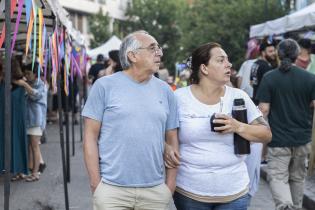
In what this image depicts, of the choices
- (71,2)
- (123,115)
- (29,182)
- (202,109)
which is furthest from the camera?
(71,2)

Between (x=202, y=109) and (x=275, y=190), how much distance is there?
8.26ft

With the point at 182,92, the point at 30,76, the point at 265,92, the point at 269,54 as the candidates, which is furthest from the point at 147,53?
the point at 269,54

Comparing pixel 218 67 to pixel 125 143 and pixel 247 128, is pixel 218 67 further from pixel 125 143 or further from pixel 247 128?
pixel 125 143

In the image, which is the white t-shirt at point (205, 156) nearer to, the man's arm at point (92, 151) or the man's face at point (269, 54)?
the man's arm at point (92, 151)

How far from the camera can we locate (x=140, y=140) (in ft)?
11.6

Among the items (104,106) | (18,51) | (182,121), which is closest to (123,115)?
(104,106)

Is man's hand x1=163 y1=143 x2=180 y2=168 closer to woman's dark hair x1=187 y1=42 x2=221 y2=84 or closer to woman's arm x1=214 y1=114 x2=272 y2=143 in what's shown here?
woman's arm x1=214 y1=114 x2=272 y2=143

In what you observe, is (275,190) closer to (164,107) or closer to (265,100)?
(265,100)

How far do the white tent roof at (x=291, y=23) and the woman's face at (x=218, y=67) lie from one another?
6.85 m

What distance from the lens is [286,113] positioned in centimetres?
591

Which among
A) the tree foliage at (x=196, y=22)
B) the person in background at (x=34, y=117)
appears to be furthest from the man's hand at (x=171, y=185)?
the tree foliage at (x=196, y=22)

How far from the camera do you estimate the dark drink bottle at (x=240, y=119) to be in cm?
370

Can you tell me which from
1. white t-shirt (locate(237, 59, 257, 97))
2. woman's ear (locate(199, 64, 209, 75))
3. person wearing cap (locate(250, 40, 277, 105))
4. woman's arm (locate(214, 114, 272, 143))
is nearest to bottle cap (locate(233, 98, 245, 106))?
woman's arm (locate(214, 114, 272, 143))

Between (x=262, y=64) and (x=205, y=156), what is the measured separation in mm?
5799
